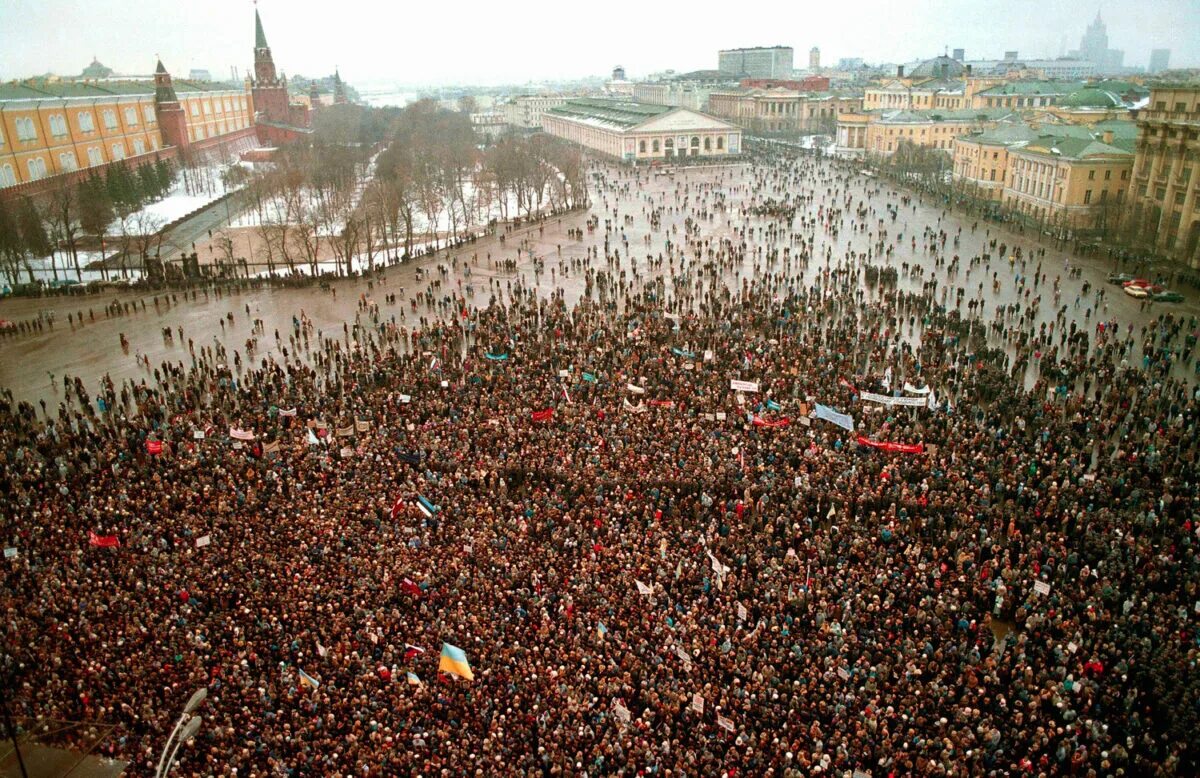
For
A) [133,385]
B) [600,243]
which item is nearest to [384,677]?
[133,385]

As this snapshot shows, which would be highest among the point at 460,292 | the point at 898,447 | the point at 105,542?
the point at 460,292

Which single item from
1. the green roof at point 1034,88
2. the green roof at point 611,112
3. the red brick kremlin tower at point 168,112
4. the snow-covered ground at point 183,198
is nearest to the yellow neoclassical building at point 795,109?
the green roof at point 611,112

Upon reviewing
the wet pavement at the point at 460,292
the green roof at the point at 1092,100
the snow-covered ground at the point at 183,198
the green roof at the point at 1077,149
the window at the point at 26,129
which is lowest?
the wet pavement at the point at 460,292

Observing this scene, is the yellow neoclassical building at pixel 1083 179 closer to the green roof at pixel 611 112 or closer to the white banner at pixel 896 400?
the white banner at pixel 896 400

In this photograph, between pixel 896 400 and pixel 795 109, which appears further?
pixel 795 109

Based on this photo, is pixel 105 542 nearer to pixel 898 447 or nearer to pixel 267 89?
pixel 898 447

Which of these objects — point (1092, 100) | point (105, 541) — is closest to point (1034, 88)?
point (1092, 100)

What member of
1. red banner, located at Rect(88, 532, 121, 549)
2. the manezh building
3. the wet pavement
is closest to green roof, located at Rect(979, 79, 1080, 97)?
the manezh building

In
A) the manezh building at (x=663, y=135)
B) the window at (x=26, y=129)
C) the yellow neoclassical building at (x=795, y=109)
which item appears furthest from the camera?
the yellow neoclassical building at (x=795, y=109)
